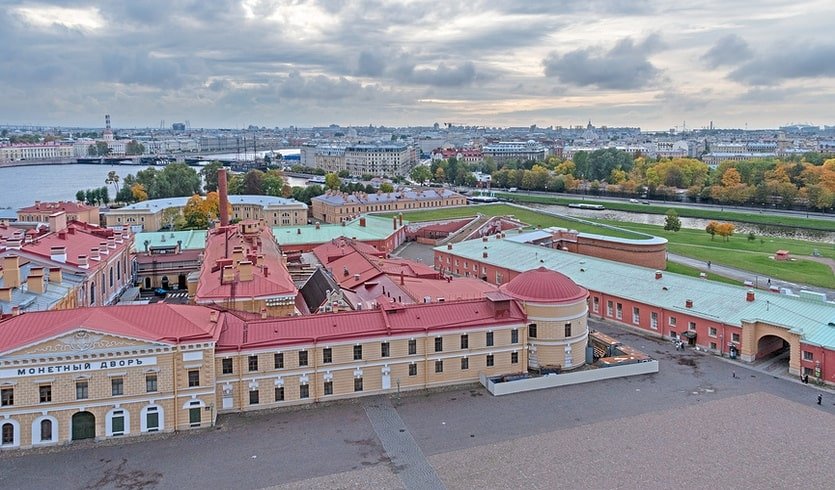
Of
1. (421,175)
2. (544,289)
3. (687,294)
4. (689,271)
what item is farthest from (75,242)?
(421,175)

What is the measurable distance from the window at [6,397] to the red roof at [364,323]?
8134 millimetres

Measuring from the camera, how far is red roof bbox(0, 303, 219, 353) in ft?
90.3

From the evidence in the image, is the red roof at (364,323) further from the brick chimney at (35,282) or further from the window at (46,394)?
the brick chimney at (35,282)

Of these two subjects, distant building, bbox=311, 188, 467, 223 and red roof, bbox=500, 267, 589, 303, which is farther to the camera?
distant building, bbox=311, 188, 467, 223

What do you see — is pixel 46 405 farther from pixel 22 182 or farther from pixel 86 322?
pixel 22 182

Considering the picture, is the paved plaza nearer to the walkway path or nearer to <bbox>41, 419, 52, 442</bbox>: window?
<bbox>41, 419, 52, 442</bbox>: window

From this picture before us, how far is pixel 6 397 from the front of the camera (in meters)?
27.1

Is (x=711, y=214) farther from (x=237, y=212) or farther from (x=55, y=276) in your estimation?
(x=55, y=276)

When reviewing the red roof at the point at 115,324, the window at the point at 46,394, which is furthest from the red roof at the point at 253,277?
the window at the point at 46,394

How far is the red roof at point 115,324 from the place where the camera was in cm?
2753

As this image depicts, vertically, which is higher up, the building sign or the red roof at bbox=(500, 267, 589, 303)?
the red roof at bbox=(500, 267, 589, 303)

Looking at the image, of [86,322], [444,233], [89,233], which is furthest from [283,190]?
[86,322]

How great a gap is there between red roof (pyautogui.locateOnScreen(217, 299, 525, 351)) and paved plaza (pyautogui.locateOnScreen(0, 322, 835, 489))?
320cm

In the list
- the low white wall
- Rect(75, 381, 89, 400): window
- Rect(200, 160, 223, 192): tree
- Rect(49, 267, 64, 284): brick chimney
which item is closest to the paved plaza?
the low white wall
